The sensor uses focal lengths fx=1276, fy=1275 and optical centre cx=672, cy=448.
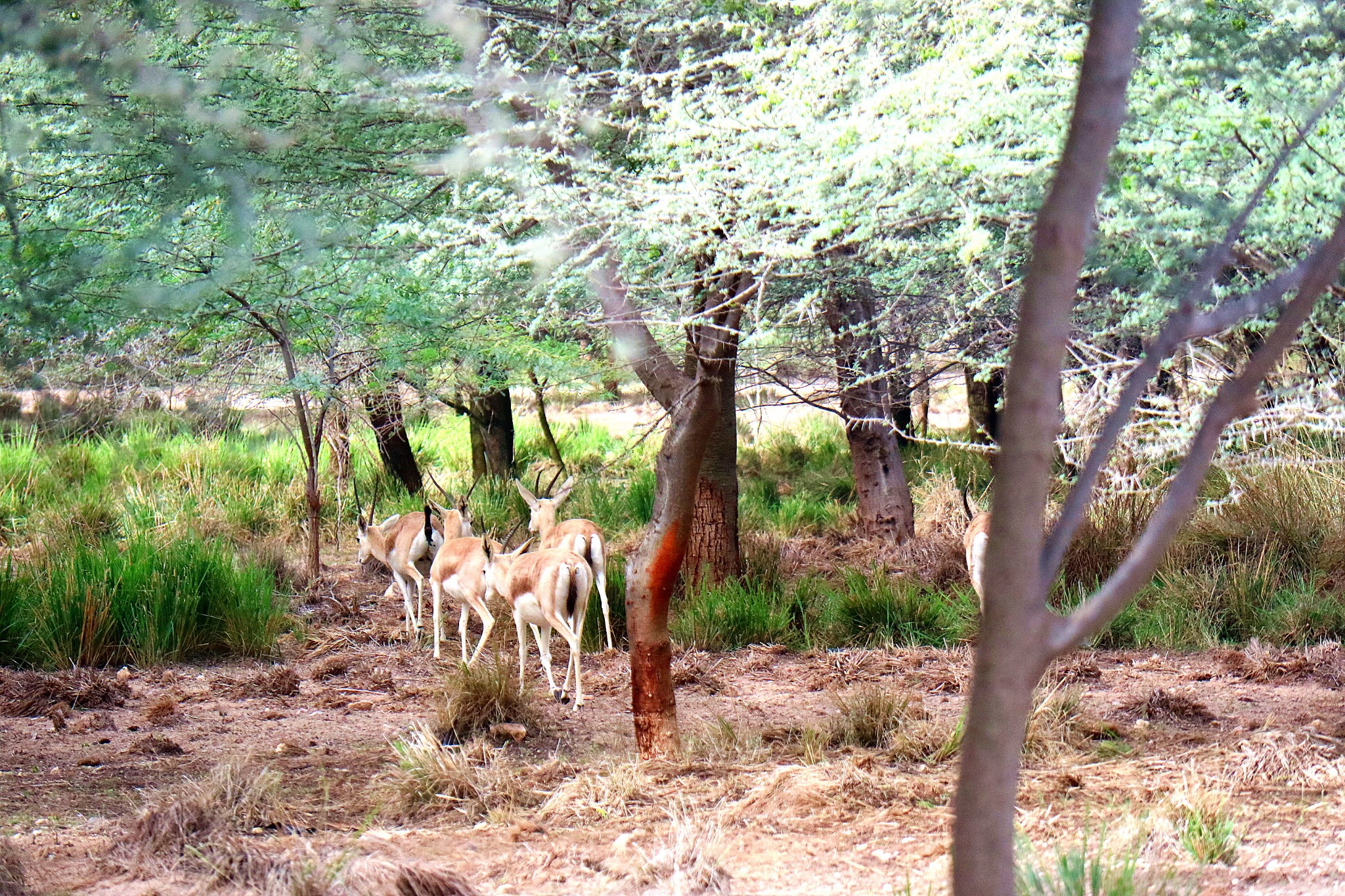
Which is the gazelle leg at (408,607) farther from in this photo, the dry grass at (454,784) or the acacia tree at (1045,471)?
the acacia tree at (1045,471)

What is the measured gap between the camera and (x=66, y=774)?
6266mm

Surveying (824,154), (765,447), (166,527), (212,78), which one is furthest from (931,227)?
(765,447)

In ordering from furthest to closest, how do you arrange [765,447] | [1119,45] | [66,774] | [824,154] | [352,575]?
[765,447] < [352,575] < [66,774] < [824,154] < [1119,45]

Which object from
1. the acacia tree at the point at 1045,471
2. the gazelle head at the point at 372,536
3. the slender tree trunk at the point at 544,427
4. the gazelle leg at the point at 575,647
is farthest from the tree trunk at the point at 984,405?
the acacia tree at the point at 1045,471

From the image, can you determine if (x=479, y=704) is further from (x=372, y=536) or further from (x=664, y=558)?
(x=372, y=536)

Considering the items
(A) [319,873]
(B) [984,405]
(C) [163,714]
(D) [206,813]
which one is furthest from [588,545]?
(B) [984,405]

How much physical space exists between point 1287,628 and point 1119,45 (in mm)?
7801

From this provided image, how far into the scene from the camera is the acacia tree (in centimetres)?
181

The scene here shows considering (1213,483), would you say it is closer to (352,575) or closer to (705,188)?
(705,188)

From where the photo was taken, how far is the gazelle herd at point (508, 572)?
7.68 metres

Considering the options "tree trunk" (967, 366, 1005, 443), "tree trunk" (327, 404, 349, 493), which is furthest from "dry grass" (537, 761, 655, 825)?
"tree trunk" (967, 366, 1005, 443)

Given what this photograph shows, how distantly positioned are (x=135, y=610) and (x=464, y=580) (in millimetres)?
2436

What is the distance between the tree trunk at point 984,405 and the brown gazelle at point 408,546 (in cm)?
627

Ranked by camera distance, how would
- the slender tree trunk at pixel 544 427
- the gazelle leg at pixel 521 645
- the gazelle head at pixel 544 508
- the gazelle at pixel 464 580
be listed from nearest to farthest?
1. the gazelle leg at pixel 521 645
2. the gazelle at pixel 464 580
3. the gazelle head at pixel 544 508
4. the slender tree trunk at pixel 544 427
